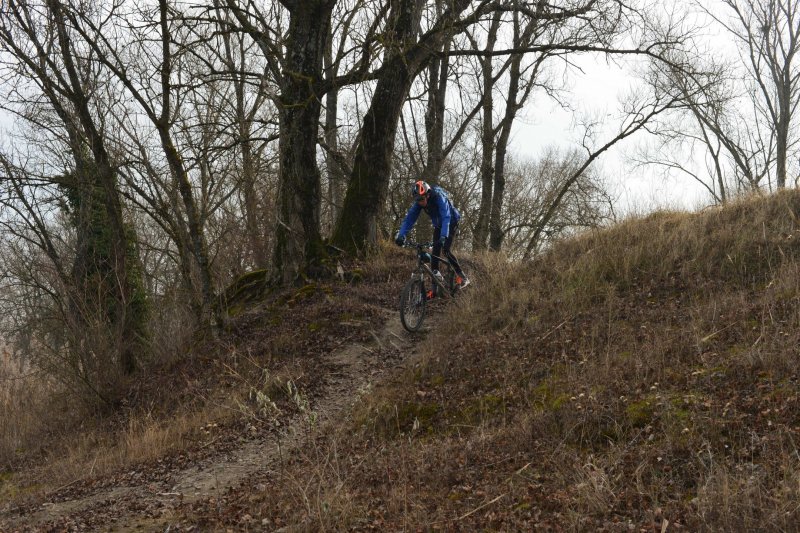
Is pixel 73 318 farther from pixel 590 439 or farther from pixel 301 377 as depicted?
pixel 590 439

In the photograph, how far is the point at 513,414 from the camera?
6.46 metres

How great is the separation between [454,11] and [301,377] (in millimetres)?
6586

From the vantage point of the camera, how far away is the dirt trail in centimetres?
604

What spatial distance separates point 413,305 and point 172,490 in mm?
4560

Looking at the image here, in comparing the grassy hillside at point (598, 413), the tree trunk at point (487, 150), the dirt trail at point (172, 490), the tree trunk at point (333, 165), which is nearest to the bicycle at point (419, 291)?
the grassy hillside at point (598, 413)

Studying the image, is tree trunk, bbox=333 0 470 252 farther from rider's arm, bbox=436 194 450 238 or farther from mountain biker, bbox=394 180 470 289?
rider's arm, bbox=436 194 450 238

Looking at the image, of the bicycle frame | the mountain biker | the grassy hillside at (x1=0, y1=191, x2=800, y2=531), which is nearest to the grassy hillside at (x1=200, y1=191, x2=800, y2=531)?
the grassy hillside at (x1=0, y1=191, x2=800, y2=531)

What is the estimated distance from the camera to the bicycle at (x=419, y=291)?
1005 centimetres

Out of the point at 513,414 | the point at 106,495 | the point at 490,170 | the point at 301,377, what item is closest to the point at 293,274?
the point at 301,377

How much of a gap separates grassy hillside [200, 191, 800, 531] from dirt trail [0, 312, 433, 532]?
41 cm

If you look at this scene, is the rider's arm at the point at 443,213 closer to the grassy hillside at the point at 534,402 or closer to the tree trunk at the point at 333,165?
the grassy hillside at the point at 534,402

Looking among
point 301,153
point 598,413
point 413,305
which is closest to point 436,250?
point 413,305

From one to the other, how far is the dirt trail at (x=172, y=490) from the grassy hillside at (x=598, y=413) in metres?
0.41

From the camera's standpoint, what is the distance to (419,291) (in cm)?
1027
